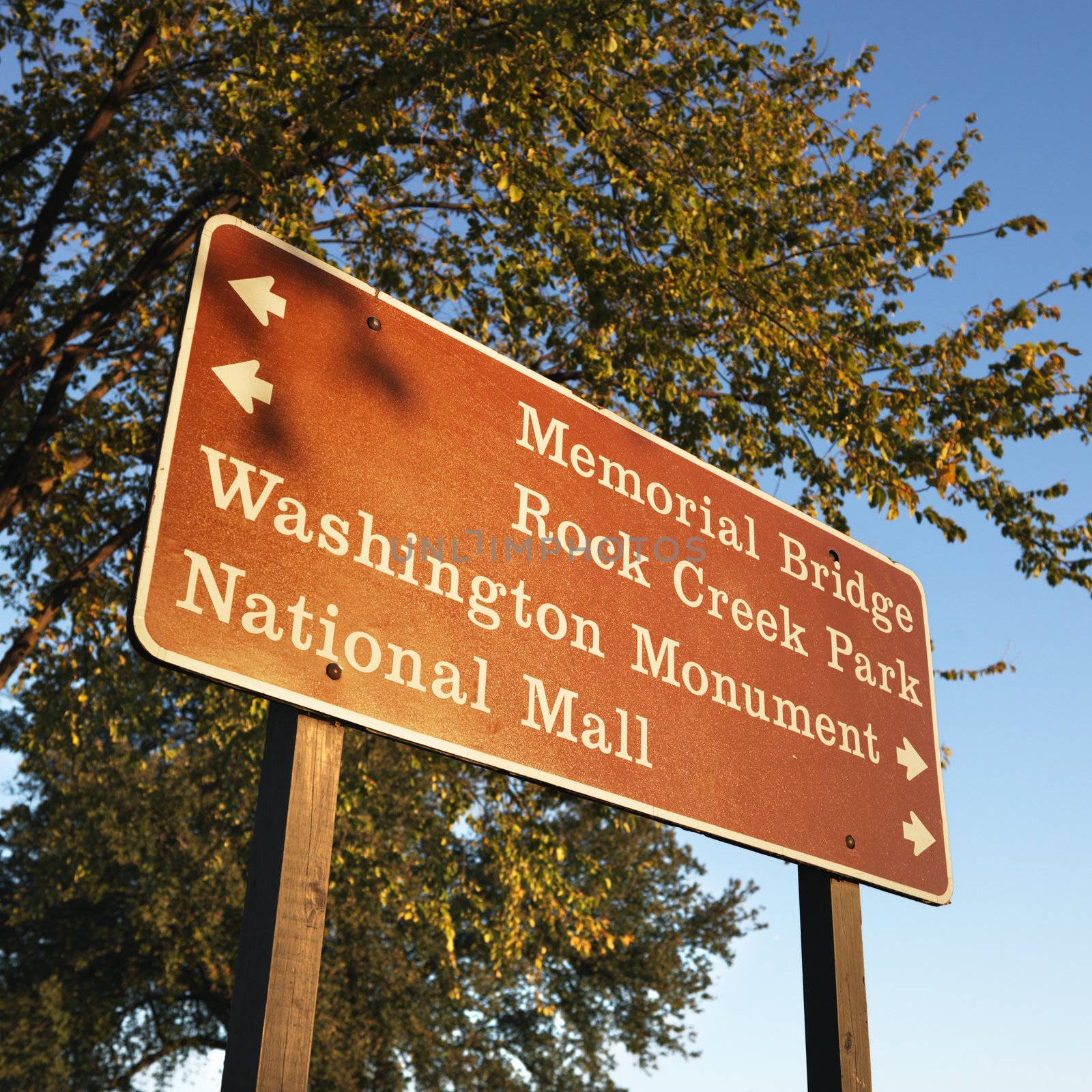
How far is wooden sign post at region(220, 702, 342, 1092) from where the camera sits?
1.84m

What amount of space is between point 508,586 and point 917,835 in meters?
1.45

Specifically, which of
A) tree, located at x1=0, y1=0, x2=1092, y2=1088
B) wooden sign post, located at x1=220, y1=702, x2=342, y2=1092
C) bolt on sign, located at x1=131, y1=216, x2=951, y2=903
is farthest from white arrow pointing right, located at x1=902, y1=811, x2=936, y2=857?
tree, located at x1=0, y1=0, x2=1092, y2=1088

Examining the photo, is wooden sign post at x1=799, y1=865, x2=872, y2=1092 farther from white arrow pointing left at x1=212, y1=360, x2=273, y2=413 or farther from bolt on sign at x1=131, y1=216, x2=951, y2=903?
white arrow pointing left at x1=212, y1=360, x2=273, y2=413

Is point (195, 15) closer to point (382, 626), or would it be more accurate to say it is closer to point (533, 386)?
point (533, 386)

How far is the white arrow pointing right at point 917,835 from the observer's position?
3.14 metres

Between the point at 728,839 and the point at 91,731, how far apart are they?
12601 mm

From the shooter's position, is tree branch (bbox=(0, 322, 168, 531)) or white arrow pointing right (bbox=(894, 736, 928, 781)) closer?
white arrow pointing right (bbox=(894, 736, 928, 781))

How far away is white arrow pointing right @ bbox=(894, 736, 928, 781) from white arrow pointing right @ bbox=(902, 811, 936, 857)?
0.11m

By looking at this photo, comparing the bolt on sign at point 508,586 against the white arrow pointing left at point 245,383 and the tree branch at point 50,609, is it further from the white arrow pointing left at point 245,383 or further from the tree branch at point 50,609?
the tree branch at point 50,609

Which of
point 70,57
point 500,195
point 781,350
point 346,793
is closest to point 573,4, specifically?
point 500,195

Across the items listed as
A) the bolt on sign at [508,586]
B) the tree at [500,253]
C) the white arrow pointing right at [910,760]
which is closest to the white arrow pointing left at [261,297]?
the bolt on sign at [508,586]

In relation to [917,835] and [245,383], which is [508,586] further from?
[917,835]

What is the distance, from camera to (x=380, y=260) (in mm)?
10258

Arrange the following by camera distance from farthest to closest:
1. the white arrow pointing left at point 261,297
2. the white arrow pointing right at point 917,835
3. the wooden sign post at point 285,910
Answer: the white arrow pointing right at point 917,835
the white arrow pointing left at point 261,297
the wooden sign post at point 285,910
